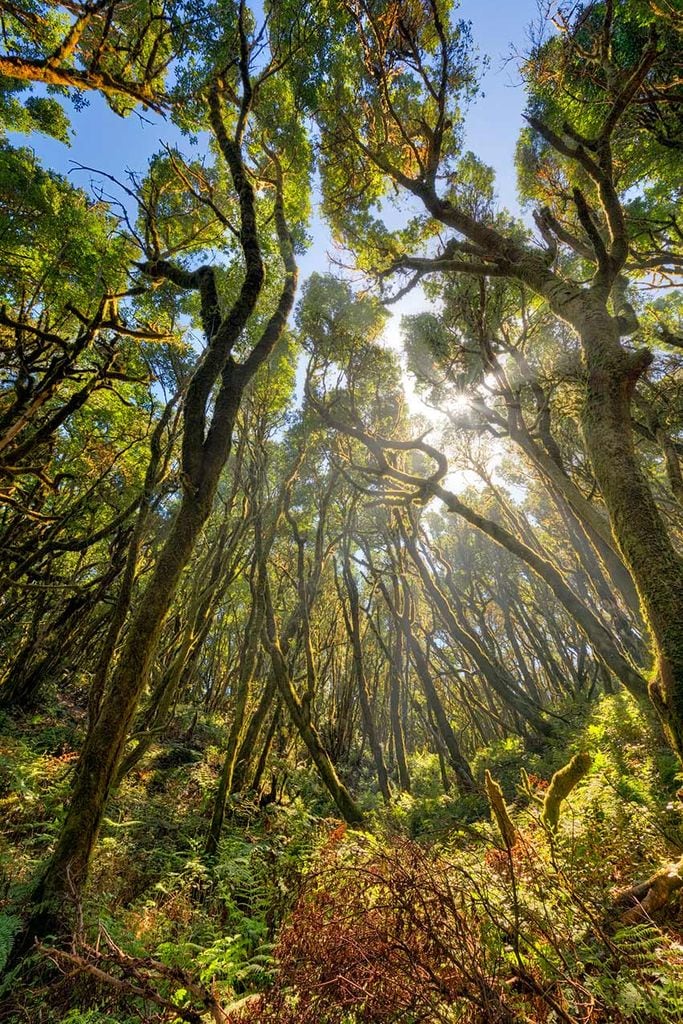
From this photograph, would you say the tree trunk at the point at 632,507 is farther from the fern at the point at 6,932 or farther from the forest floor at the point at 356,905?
the fern at the point at 6,932

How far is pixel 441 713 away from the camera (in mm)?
10492

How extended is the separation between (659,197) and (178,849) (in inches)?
594

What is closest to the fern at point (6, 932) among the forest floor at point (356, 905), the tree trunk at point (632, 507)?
the forest floor at point (356, 905)

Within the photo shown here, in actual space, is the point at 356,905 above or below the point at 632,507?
below

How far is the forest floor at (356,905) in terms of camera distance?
2.02m

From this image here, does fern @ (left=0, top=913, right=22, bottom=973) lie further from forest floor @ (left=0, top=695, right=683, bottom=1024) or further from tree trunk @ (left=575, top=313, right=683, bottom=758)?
tree trunk @ (left=575, top=313, right=683, bottom=758)

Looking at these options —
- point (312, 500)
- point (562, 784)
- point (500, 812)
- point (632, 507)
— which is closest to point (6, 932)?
point (500, 812)

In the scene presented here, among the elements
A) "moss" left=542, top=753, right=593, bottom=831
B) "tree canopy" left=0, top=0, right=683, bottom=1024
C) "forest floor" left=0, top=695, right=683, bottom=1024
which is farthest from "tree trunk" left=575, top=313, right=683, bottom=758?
"moss" left=542, top=753, right=593, bottom=831

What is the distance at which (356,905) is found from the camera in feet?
8.96

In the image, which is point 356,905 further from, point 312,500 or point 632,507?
point 312,500

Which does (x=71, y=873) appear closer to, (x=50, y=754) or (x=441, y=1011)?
(x=441, y=1011)

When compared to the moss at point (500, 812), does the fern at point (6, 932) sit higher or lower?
lower

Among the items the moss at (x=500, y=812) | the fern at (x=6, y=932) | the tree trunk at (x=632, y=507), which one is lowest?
the fern at (x=6, y=932)

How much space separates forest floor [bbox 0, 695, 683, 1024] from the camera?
6.63ft
